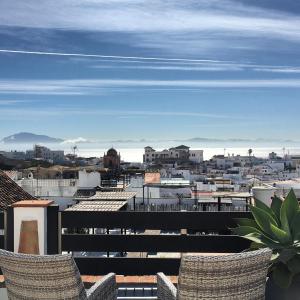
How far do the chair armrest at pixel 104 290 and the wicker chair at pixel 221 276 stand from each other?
0.47 m

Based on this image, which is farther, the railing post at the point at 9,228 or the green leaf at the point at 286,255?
the railing post at the point at 9,228

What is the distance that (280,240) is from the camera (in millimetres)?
2869

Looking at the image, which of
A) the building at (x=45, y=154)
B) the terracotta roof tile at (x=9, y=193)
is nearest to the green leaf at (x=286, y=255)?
the terracotta roof tile at (x=9, y=193)

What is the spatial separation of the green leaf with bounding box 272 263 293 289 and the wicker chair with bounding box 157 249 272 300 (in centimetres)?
37

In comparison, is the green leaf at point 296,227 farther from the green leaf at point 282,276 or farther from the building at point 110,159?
the building at point 110,159

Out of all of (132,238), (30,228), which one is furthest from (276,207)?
(30,228)

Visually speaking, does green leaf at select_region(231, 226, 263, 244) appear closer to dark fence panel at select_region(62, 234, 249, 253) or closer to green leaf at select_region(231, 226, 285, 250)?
green leaf at select_region(231, 226, 285, 250)

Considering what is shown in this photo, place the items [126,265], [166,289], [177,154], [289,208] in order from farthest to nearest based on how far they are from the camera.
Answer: [177,154]
[126,265]
[289,208]
[166,289]

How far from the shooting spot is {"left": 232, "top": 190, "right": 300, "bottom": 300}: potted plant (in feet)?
9.06

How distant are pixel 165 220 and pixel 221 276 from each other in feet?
5.05

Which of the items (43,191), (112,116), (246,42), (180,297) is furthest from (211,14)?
(112,116)

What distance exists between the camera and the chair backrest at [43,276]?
2369 mm

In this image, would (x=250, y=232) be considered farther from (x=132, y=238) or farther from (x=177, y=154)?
(x=177, y=154)

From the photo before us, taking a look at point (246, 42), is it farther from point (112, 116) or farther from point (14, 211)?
point (112, 116)
